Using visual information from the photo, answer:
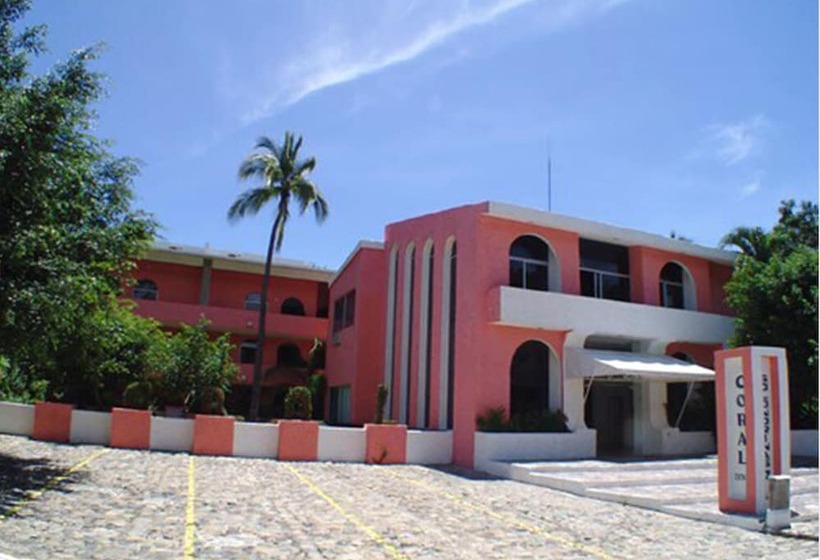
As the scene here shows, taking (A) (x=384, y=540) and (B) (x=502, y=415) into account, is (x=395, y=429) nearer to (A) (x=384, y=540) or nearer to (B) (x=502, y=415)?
(B) (x=502, y=415)

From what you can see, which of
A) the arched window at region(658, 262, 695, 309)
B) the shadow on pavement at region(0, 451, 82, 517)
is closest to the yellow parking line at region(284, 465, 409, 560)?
the shadow on pavement at region(0, 451, 82, 517)

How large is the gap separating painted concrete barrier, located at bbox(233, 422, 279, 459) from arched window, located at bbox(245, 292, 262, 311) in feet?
64.5

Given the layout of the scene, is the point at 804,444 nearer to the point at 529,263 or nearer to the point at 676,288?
the point at 676,288

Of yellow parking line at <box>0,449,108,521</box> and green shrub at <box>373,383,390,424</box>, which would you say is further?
green shrub at <box>373,383,390,424</box>

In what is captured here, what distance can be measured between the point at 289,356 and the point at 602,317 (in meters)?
21.8

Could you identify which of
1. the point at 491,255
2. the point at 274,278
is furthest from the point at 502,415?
the point at 274,278

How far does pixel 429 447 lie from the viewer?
2067cm

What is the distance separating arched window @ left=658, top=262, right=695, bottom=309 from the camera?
2589 centimetres

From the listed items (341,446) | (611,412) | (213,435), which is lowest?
(341,446)

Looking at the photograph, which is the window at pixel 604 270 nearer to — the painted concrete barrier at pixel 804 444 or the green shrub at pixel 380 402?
the painted concrete barrier at pixel 804 444

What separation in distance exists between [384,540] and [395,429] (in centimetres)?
1022

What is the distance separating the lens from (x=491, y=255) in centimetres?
2125

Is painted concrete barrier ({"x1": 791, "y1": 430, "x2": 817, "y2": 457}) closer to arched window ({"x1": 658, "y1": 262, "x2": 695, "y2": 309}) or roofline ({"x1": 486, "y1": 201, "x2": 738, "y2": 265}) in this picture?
arched window ({"x1": 658, "y1": 262, "x2": 695, "y2": 309})

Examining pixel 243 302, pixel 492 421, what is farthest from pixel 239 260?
pixel 492 421
